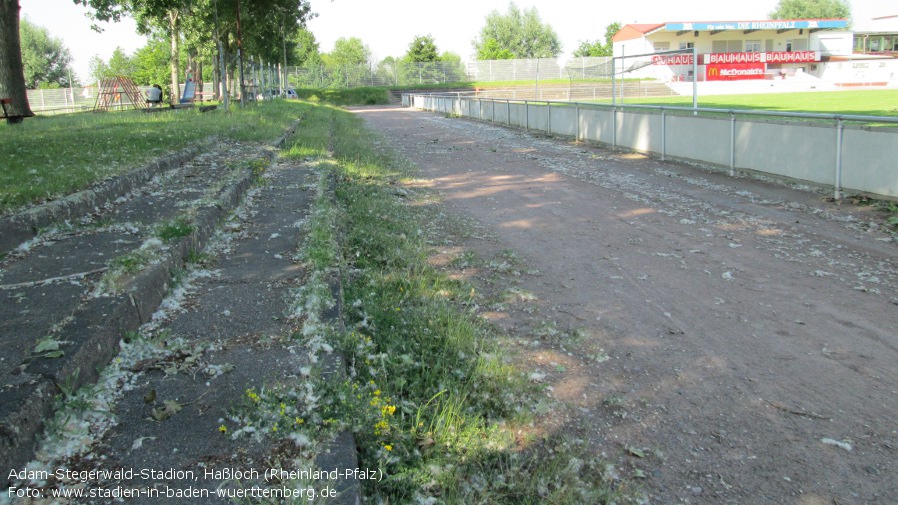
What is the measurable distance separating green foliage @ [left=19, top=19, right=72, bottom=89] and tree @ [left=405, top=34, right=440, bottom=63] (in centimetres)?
4741

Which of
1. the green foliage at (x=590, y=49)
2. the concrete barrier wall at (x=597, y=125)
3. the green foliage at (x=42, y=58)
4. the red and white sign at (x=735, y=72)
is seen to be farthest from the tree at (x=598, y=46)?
the concrete barrier wall at (x=597, y=125)

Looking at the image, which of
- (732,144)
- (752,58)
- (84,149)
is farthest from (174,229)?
(752,58)

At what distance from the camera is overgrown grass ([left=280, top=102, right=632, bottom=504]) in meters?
3.23

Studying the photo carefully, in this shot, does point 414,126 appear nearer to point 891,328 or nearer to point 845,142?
point 845,142

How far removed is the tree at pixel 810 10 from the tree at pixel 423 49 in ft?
232

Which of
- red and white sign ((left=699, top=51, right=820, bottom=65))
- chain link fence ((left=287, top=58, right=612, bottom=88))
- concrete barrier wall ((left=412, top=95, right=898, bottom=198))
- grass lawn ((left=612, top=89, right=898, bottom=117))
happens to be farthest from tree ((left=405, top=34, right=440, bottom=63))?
concrete barrier wall ((left=412, top=95, right=898, bottom=198))

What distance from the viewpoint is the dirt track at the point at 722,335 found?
3.54 metres

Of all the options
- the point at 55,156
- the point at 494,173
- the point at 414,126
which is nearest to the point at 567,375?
the point at 55,156

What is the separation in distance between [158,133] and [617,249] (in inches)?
371

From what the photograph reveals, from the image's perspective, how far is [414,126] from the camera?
29.4 m

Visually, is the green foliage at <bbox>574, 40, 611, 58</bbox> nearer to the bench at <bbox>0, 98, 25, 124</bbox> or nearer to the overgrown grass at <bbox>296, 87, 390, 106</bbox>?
the overgrown grass at <bbox>296, 87, 390, 106</bbox>

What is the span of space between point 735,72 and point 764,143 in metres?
54.6

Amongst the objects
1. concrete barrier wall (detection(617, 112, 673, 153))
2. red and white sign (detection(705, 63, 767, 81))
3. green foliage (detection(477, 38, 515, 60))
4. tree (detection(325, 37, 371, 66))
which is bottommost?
concrete barrier wall (detection(617, 112, 673, 153))

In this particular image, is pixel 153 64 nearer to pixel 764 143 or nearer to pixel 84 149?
pixel 84 149
